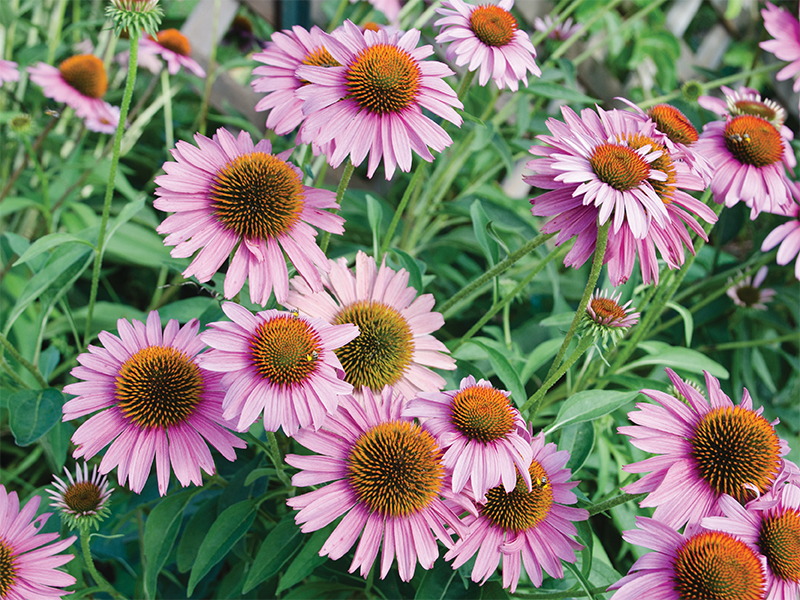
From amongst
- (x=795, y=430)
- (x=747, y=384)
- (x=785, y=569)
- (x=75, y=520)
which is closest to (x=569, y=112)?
(x=785, y=569)

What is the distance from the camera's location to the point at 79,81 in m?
1.24

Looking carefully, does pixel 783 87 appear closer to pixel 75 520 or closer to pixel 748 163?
pixel 748 163

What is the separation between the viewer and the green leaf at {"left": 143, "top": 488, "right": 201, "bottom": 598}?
0.69m

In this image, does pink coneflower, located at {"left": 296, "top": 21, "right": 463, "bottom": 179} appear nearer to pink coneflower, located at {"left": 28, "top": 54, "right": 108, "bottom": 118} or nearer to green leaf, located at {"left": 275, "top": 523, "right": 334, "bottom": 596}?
green leaf, located at {"left": 275, "top": 523, "right": 334, "bottom": 596}

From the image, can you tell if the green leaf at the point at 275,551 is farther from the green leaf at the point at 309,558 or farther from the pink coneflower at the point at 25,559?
the pink coneflower at the point at 25,559

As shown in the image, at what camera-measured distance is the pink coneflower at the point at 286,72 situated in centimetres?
71

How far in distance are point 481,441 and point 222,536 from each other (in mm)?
312

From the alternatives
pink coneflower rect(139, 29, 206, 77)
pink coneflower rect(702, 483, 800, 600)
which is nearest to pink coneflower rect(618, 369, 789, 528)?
pink coneflower rect(702, 483, 800, 600)

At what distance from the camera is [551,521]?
0.62m

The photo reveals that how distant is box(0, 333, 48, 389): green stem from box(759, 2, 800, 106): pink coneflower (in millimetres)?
1318

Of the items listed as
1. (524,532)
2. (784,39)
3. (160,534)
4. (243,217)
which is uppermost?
(784,39)

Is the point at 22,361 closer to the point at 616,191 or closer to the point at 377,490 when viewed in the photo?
the point at 377,490

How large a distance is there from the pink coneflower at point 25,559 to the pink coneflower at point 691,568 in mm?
493

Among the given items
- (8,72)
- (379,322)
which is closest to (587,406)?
(379,322)
